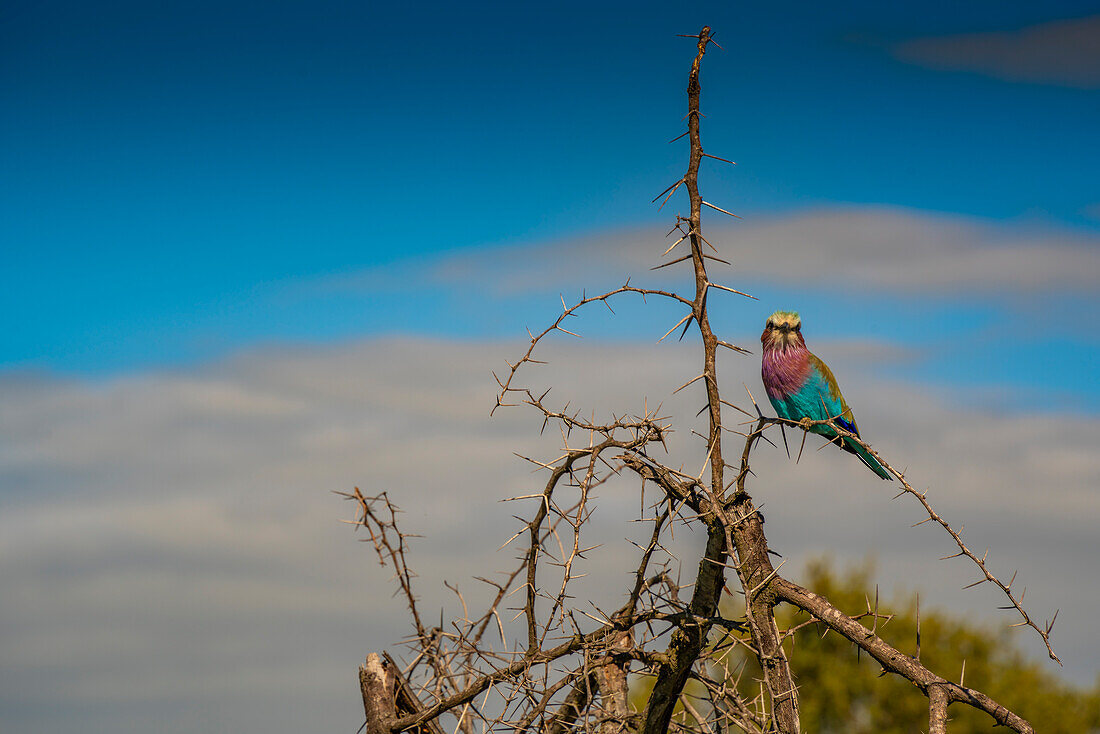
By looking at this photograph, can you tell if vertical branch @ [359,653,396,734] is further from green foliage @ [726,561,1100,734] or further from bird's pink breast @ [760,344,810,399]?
green foliage @ [726,561,1100,734]

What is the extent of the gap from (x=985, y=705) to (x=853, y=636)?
49 cm

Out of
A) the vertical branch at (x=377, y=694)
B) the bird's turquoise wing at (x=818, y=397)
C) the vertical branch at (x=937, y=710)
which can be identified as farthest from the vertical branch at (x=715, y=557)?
the bird's turquoise wing at (x=818, y=397)

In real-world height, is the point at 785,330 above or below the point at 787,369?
above

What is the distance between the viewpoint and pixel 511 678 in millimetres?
4465

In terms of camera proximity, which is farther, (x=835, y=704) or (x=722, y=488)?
(x=835, y=704)

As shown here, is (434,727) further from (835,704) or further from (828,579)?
(828,579)

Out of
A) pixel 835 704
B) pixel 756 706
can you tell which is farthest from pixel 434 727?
pixel 835 704

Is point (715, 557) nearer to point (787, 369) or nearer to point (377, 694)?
point (377, 694)

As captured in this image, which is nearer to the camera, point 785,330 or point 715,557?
point 715,557

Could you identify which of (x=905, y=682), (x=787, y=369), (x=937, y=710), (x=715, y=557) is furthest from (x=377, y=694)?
(x=905, y=682)

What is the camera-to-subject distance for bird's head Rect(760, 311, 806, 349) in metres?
6.42

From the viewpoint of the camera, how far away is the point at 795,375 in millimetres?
6387

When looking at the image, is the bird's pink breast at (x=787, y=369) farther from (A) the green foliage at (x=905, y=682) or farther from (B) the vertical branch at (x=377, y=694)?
(A) the green foliage at (x=905, y=682)

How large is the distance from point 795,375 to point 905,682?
1751 centimetres
